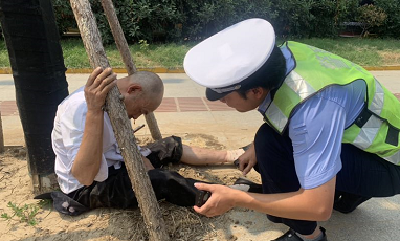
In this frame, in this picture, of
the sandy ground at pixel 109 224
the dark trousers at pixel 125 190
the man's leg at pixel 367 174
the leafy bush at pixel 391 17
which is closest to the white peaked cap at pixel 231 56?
the man's leg at pixel 367 174

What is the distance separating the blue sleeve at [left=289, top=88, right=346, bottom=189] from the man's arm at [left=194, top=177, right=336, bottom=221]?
4cm

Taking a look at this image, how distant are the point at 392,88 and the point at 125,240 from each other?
19.2ft

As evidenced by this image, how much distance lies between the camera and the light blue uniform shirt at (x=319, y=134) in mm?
1361

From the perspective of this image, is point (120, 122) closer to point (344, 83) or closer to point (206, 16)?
point (344, 83)

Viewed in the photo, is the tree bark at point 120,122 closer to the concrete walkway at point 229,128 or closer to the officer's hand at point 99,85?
the officer's hand at point 99,85

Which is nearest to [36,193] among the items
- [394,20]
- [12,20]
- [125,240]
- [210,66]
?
[125,240]

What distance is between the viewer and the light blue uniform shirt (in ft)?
4.47

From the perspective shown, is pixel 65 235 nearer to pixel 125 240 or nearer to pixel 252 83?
pixel 125 240

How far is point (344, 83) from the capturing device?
4.79 feet

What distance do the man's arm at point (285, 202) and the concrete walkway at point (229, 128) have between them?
674mm

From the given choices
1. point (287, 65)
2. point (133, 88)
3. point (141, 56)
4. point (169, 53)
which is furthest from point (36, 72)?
point (169, 53)

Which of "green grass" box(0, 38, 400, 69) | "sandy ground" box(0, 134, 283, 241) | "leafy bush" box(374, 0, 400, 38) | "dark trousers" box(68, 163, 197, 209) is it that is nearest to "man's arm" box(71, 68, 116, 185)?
"dark trousers" box(68, 163, 197, 209)

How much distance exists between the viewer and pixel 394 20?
1223cm

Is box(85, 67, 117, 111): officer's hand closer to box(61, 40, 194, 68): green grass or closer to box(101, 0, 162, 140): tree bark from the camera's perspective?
box(101, 0, 162, 140): tree bark
